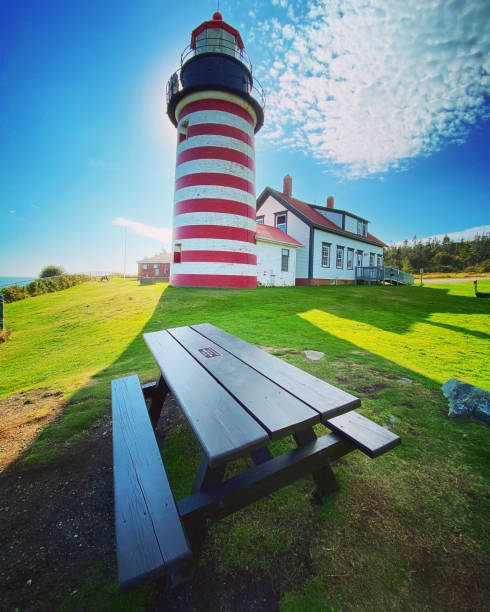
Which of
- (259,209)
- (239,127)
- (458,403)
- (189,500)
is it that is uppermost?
(239,127)

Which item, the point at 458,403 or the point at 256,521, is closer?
the point at 256,521

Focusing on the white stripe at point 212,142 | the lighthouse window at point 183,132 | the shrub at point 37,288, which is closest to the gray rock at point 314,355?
the white stripe at point 212,142

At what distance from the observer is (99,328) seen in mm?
7152

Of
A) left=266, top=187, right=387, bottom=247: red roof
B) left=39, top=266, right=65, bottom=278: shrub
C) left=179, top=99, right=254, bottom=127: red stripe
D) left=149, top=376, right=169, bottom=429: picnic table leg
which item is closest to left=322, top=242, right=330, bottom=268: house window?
left=266, top=187, right=387, bottom=247: red roof

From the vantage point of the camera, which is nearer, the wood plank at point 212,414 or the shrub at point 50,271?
the wood plank at point 212,414

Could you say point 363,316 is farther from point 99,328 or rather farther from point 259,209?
point 259,209

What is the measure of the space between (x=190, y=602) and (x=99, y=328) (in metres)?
7.12

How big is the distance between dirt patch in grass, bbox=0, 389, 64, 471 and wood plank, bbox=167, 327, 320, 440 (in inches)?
69.3

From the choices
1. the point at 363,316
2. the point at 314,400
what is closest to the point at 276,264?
the point at 363,316

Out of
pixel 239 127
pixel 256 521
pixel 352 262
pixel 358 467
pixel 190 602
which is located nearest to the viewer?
pixel 190 602

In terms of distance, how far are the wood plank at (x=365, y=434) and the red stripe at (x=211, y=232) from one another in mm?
11781

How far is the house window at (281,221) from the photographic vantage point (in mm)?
20219

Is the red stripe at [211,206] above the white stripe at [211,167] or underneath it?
underneath

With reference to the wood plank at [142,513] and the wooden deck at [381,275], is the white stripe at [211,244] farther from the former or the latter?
the wooden deck at [381,275]
